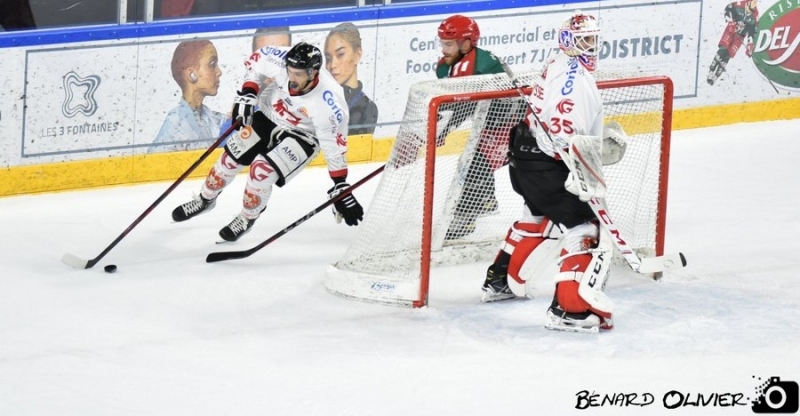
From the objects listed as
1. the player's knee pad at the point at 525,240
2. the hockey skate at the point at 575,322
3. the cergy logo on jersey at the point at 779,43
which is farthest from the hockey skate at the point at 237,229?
the cergy logo on jersey at the point at 779,43

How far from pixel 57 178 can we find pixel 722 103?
3721 millimetres

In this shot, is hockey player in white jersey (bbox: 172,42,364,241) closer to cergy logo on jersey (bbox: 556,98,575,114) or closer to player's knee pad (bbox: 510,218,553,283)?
player's knee pad (bbox: 510,218,553,283)

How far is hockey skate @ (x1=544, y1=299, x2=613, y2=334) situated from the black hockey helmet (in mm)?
1424

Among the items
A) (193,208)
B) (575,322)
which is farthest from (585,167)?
(193,208)

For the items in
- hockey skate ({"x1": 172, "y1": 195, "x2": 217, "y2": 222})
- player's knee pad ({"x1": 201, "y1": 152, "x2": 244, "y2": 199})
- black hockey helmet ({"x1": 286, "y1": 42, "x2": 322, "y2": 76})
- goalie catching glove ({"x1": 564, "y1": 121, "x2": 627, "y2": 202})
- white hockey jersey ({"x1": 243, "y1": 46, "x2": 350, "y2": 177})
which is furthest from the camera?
hockey skate ({"x1": 172, "y1": 195, "x2": 217, "y2": 222})

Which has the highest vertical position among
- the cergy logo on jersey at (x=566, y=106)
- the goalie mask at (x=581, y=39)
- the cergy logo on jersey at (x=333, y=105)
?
the goalie mask at (x=581, y=39)

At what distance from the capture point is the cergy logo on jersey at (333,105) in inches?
230

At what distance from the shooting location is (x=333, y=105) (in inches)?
230

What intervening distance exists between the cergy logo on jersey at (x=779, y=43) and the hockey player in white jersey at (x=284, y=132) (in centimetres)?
329

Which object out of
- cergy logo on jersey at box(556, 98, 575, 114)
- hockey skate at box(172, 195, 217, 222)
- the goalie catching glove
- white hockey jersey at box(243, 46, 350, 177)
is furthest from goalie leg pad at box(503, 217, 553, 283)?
hockey skate at box(172, 195, 217, 222)

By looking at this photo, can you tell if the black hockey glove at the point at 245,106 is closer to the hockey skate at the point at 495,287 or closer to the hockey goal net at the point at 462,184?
the hockey goal net at the point at 462,184

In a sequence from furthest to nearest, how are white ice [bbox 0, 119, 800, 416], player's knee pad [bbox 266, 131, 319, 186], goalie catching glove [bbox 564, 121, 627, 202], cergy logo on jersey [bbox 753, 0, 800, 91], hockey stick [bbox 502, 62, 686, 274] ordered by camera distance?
cergy logo on jersey [bbox 753, 0, 800, 91], player's knee pad [bbox 266, 131, 319, 186], hockey stick [bbox 502, 62, 686, 274], goalie catching glove [bbox 564, 121, 627, 202], white ice [bbox 0, 119, 800, 416]

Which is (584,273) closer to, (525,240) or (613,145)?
(525,240)

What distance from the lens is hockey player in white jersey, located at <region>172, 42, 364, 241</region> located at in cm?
583
